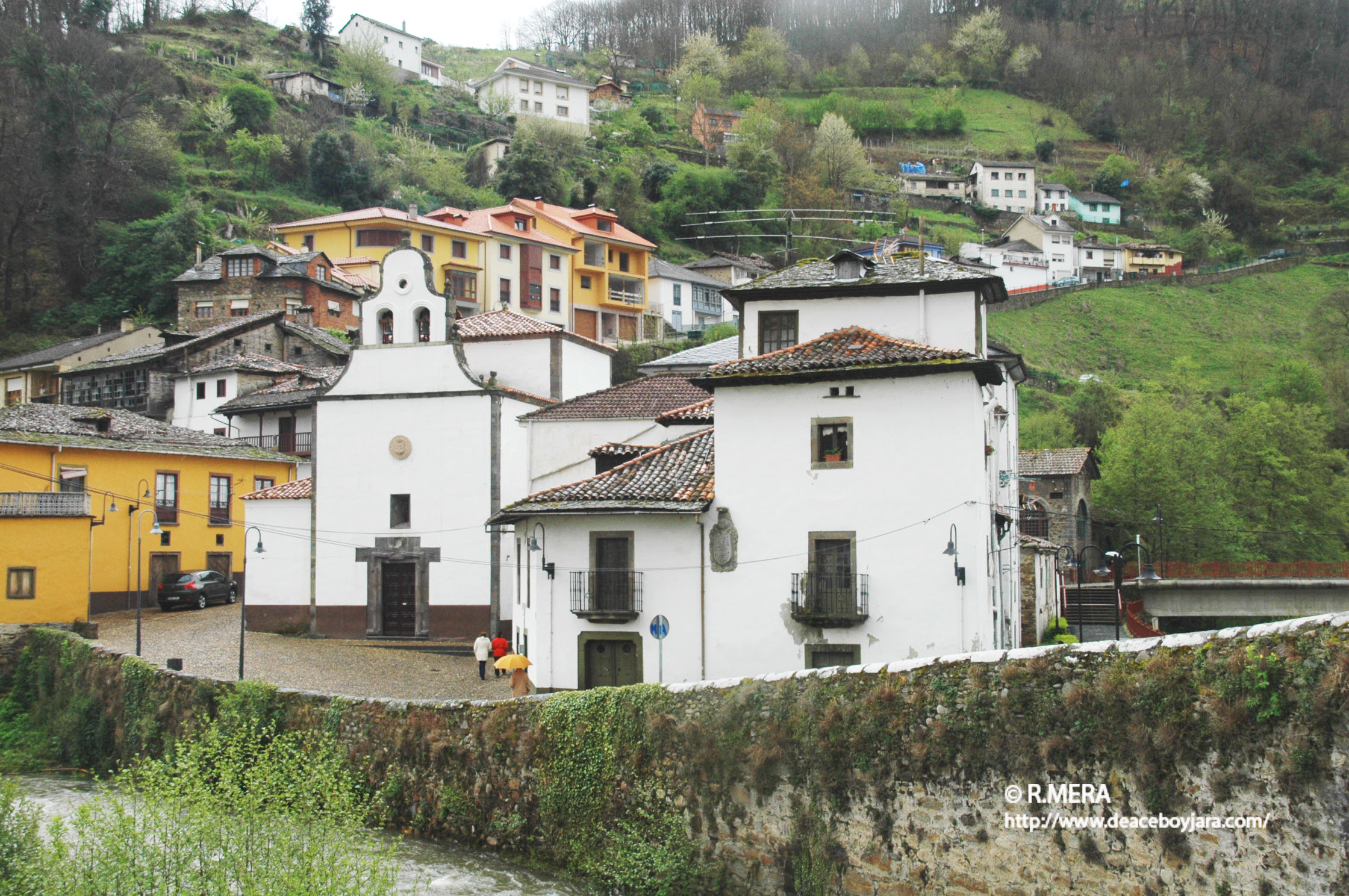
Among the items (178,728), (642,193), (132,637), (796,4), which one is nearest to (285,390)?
(132,637)

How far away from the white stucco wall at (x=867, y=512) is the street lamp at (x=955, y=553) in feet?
0.37

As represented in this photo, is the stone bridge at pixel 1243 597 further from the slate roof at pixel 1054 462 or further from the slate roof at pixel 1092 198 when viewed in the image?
the slate roof at pixel 1092 198

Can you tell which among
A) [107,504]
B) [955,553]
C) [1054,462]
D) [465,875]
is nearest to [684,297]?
[1054,462]

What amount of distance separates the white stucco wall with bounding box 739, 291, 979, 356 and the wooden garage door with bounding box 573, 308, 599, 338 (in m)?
48.4

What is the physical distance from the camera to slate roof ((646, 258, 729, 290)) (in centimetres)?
7781

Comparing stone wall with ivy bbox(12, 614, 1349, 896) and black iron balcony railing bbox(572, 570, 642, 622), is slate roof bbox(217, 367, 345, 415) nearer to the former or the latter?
black iron balcony railing bbox(572, 570, 642, 622)

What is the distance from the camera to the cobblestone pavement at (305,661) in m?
24.6

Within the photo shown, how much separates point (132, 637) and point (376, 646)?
19.7 feet

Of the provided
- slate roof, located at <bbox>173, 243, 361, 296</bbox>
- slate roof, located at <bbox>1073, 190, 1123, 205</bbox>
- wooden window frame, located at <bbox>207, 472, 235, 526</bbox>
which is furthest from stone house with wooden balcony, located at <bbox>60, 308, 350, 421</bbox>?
slate roof, located at <bbox>1073, 190, 1123, 205</bbox>

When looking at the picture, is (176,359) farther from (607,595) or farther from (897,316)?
(897,316)

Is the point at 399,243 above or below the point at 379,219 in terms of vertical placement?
below

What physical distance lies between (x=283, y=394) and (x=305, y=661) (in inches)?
802

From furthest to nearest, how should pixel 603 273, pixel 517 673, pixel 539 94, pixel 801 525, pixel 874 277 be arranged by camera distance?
pixel 539 94 < pixel 603 273 < pixel 874 277 < pixel 517 673 < pixel 801 525

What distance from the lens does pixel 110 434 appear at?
125 ft
